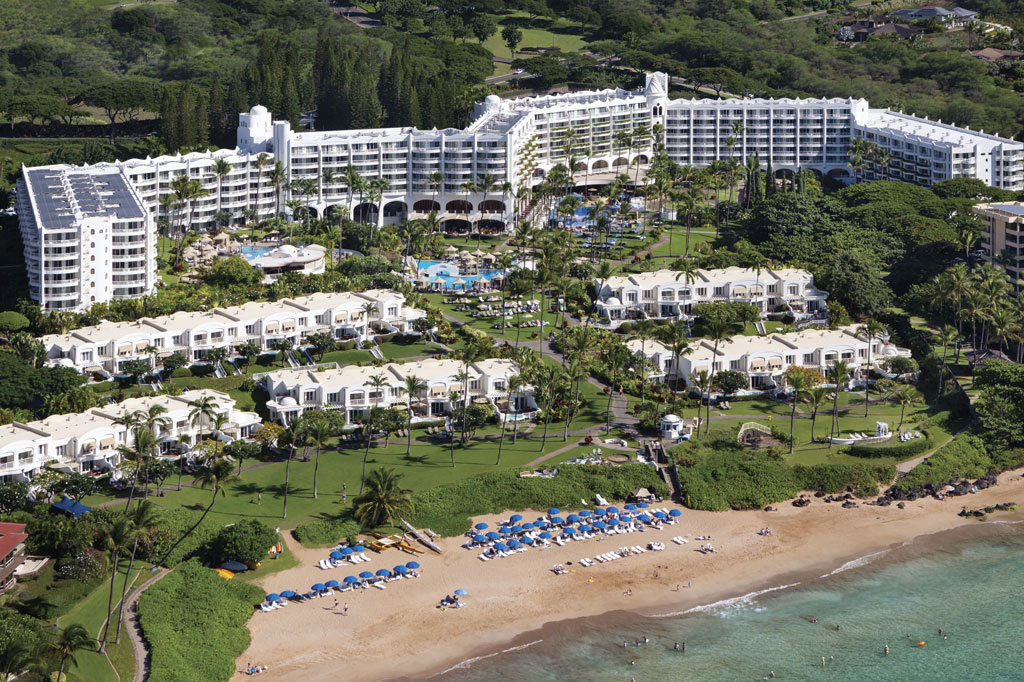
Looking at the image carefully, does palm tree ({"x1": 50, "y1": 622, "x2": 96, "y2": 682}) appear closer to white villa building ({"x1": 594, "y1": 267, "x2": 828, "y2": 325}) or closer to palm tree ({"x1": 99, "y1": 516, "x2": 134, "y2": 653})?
palm tree ({"x1": 99, "y1": 516, "x2": 134, "y2": 653})

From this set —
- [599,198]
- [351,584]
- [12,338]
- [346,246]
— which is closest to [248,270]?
[346,246]

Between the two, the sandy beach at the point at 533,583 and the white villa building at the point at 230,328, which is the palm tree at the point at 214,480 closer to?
the sandy beach at the point at 533,583

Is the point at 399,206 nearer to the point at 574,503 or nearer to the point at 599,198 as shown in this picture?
the point at 599,198

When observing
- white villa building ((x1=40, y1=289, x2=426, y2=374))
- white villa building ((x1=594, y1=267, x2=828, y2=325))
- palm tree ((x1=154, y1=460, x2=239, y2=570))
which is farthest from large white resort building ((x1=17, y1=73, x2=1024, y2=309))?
palm tree ((x1=154, y1=460, x2=239, y2=570))

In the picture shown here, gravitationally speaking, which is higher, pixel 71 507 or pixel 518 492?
pixel 71 507

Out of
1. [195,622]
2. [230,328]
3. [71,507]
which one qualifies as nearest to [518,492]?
[195,622]

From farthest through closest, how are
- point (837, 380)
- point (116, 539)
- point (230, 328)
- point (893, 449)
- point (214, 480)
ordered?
point (230, 328), point (837, 380), point (893, 449), point (214, 480), point (116, 539)

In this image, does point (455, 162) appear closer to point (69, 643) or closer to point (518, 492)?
point (518, 492)
